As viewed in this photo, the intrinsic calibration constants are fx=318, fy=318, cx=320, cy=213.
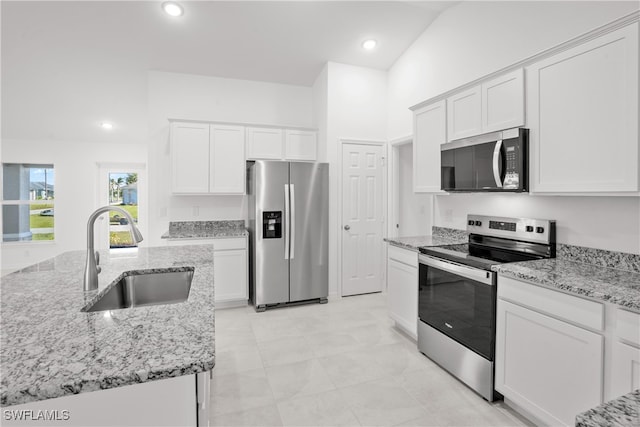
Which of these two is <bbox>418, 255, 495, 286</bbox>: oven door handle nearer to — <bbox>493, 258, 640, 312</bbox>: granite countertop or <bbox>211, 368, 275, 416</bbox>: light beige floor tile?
<bbox>493, 258, 640, 312</bbox>: granite countertop

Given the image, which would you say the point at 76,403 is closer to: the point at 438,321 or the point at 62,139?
the point at 438,321

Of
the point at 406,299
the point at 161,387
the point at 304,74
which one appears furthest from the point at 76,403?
the point at 304,74

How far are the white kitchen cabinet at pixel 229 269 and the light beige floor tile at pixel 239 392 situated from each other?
4.77ft

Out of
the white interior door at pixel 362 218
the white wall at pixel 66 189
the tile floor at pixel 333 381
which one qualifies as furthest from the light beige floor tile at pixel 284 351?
the white wall at pixel 66 189

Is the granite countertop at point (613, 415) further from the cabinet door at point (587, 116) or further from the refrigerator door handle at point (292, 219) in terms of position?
the refrigerator door handle at point (292, 219)

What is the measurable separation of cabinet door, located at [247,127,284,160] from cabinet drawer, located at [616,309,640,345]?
3610 millimetres

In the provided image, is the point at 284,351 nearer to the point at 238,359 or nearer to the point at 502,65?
the point at 238,359

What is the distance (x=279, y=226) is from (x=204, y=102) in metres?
2.03

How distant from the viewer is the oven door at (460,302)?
6.64 feet

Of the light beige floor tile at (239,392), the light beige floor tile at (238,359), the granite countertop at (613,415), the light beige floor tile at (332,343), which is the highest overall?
the granite countertop at (613,415)

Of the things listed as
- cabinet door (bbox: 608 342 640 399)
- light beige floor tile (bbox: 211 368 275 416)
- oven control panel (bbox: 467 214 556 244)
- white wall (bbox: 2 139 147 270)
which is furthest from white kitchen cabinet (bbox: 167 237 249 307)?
white wall (bbox: 2 139 147 270)

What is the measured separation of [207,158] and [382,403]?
3206 millimetres

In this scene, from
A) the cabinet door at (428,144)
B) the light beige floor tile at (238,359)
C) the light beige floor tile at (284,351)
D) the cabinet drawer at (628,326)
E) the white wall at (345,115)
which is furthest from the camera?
the white wall at (345,115)

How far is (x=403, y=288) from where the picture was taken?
2.99m
